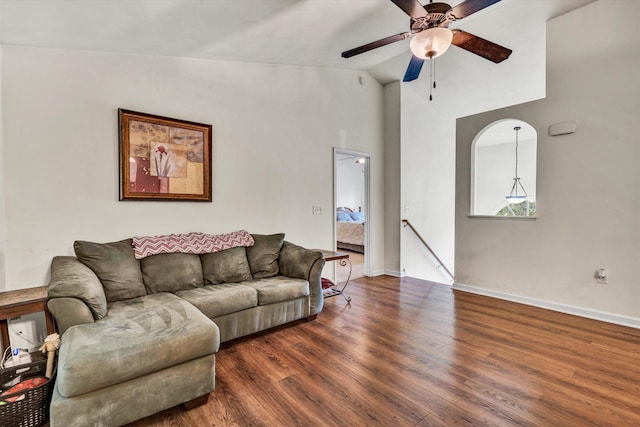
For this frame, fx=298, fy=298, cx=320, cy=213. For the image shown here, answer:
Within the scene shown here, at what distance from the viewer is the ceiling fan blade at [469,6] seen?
200 centimetres

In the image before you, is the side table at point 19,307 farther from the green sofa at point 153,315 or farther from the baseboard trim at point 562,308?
the baseboard trim at point 562,308

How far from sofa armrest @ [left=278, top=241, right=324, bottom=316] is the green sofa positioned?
11 mm

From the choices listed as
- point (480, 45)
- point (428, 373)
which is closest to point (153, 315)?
point (428, 373)

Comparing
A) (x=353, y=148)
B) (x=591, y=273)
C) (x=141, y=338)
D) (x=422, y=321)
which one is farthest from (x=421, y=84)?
(x=141, y=338)

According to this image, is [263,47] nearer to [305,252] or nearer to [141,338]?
[305,252]

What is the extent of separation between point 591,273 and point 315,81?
4.01 meters

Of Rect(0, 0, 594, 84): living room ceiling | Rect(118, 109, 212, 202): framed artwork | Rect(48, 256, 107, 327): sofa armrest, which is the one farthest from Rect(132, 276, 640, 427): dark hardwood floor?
Rect(0, 0, 594, 84): living room ceiling

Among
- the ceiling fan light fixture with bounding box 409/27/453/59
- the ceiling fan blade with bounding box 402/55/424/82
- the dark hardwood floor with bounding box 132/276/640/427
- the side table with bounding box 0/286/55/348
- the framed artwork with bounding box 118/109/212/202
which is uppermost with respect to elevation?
the ceiling fan blade with bounding box 402/55/424/82

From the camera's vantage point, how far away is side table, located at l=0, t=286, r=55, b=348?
6.25 ft

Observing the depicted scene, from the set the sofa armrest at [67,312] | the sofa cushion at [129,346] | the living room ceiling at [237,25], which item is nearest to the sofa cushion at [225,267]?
the sofa cushion at [129,346]

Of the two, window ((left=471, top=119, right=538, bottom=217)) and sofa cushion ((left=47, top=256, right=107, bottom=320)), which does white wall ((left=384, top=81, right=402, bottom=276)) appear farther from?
sofa cushion ((left=47, top=256, right=107, bottom=320))

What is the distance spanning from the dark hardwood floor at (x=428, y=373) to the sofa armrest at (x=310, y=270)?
0.23 m

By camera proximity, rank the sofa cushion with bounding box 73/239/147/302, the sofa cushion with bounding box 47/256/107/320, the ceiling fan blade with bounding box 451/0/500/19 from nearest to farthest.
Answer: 1. the sofa cushion with bounding box 47/256/107/320
2. the ceiling fan blade with bounding box 451/0/500/19
3. the sofa cushion with bounding box 73/239/147/302

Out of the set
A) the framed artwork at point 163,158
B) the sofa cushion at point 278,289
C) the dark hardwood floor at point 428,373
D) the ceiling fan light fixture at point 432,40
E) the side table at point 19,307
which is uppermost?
the ceiling fan light fixture at point 432,40
